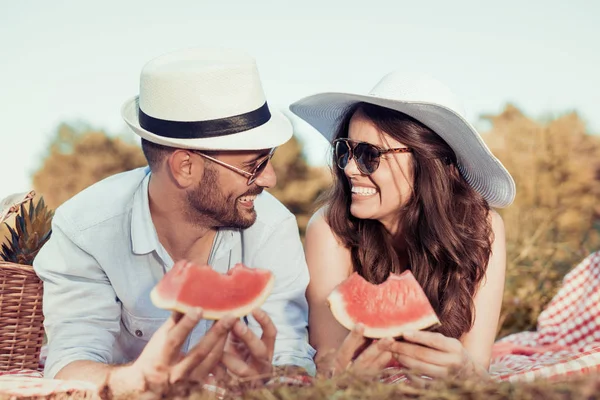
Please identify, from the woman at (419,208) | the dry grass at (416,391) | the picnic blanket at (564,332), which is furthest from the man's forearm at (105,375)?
the woman at (419,208)

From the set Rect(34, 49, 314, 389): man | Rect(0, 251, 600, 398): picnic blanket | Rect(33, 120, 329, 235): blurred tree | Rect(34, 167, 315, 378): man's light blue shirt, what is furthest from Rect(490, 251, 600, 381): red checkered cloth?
Rect(33, 120, 329, 235): blurred tree

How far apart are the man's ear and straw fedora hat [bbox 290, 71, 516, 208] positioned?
0.92 metres

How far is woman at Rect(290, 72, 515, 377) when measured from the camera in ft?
11.9

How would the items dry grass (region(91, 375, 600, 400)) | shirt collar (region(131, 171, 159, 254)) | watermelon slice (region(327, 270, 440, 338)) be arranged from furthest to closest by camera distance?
1. shirt collar (region(131, 171, 159, 254))
2. watermelon slice (region(327, 270, 440, 338))
3. dry grass (region(91, 375, 600, 400))

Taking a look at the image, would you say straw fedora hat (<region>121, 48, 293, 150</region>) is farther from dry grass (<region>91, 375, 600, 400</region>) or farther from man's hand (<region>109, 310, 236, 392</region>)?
dry grass (<region>91, 375, 600, 400</region>)

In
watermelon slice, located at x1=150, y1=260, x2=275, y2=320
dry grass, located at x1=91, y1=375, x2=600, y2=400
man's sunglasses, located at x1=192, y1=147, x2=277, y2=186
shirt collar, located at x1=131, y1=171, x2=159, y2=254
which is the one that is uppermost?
dry grass, located at x1=91, y1=375, x2=600, y2=400

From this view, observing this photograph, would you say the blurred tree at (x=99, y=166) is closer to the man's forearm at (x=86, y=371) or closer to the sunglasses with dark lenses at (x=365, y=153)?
the sunglasses with dark lenses at (x=365, y=153)

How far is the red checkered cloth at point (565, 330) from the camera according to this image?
15.4 feet

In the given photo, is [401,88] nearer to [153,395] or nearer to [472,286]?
[472,286]

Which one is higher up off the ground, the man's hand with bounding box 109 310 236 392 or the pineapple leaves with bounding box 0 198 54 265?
the man's hand with bounding box 109 310 236 392

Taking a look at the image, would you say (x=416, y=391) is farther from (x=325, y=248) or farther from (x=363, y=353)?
(x=325, y=248)

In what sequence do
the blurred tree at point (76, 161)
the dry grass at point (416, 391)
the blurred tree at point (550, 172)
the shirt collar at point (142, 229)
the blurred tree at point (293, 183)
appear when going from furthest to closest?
the blurred tree at point (293, 183) < the blurred tree at point (76, 161) < the blurred tree at point (550, 172) < the shirt collar at point (142, 229) < the dry grass at point (416, 391)

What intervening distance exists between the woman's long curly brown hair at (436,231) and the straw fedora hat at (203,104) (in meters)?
0.76

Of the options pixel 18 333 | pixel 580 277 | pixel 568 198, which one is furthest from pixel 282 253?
pixel 568 198
